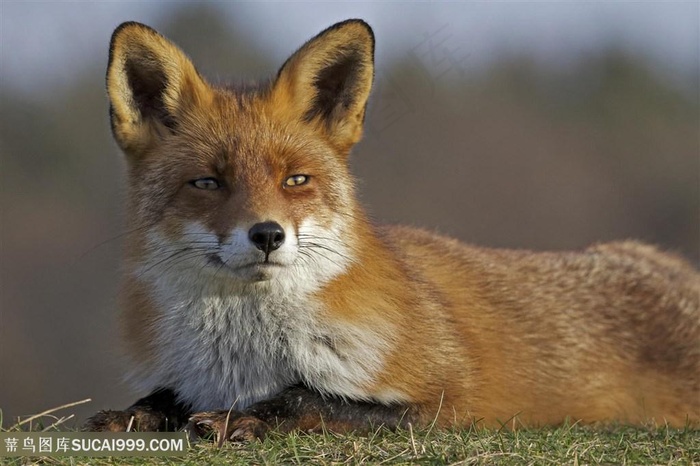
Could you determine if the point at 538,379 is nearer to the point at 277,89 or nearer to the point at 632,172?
the point at 277,89

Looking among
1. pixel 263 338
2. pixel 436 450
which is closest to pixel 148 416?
pixel 263 338

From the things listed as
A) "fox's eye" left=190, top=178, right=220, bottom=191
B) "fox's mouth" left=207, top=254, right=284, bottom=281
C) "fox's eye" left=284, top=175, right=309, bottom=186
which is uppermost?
"fox's eye" left=190, top=178, right=220, bottom=191

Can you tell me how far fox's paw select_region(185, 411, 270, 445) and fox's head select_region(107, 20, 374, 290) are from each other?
0.87 meters

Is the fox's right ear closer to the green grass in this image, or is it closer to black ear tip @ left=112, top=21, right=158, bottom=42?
black ear tip @ left=112, top=21, right=158, bottom=42

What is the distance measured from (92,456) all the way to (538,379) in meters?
3.78

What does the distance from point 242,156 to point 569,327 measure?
353 centimetres

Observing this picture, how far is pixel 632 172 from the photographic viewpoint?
42.3 metres

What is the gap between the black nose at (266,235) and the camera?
6.38 m

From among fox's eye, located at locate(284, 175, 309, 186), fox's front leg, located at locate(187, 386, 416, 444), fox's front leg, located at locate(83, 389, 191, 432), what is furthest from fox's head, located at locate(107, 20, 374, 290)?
fox's front leg, located at locate(83, 389, 191, 432)

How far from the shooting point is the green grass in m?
6.00

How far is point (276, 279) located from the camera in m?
6.89

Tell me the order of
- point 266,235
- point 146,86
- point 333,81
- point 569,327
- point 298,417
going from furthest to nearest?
point 569,327 < point 333,81 < point 146,86 < point 298,417 < point 266,235

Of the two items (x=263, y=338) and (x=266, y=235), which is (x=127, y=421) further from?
(x=266, y=235)

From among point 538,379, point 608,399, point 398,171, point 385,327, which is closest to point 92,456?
point 385,327
